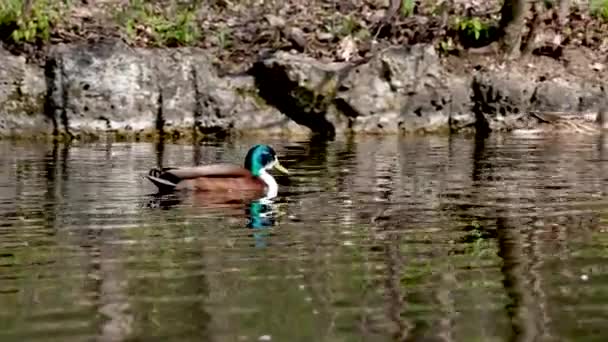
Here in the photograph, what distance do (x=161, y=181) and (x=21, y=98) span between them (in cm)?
835

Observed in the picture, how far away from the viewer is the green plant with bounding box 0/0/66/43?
20.2 meters

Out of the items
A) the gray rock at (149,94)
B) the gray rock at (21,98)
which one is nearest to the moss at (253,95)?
the gray rock at (149,94)

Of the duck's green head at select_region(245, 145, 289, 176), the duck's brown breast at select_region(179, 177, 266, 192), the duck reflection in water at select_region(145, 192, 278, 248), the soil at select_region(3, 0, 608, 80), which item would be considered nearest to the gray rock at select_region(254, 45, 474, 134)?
Answer: the soil at select_region(3, 0, 608, 80)

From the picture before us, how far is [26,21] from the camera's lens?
20297 mm

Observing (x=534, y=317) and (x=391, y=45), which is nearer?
(x=534, y=317)

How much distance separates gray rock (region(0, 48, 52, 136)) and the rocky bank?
0.05 ft

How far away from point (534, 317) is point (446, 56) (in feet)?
51.3

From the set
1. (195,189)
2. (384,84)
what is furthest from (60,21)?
(195,189)

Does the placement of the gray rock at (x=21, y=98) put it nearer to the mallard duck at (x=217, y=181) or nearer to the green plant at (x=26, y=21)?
the green plant at (x=26, y=21)

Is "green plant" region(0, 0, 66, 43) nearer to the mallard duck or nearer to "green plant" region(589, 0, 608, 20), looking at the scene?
the mallard duck

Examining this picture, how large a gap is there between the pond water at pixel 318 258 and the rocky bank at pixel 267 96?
6003mm

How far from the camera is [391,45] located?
20859 mm

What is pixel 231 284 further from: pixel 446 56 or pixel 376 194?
pixel 446 56

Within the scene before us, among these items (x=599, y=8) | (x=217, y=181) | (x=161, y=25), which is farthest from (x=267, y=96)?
(x=217, y=181)
